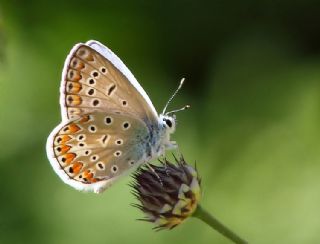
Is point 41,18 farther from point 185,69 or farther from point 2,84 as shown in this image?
point 185,69

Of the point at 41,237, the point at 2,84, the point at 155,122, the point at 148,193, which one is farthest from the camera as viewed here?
the point at 2,84

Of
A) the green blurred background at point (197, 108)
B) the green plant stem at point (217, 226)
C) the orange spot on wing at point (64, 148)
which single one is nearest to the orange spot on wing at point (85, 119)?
the orange spot on wing at point (64, 148)

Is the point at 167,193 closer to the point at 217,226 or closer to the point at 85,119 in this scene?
the point at 217,226

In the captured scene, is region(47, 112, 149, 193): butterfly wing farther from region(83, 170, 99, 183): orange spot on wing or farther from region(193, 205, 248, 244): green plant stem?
region(193, 205, 248, 244): green plant stem

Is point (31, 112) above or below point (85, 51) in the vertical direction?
below

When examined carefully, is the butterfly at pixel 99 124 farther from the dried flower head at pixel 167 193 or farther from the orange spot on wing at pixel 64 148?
the dried flower head at pixel 167 193

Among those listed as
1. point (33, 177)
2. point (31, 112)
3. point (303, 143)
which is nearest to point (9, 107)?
point (31, 112)

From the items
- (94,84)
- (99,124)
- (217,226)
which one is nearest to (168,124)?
(99,124)
